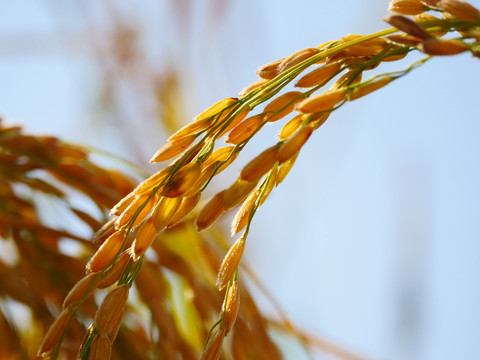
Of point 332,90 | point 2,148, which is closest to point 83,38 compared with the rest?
point 2,148

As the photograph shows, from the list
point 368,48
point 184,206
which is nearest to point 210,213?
point 184,206

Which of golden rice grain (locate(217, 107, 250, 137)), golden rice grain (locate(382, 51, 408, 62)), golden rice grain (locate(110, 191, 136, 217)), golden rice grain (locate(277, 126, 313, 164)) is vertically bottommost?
golden rice grain (locate(110, 191, 136, 217))

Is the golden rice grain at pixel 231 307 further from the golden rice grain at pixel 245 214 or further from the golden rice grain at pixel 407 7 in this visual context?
the golden rice grain at pixel 407 7

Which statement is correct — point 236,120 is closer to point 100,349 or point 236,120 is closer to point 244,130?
point 244,130

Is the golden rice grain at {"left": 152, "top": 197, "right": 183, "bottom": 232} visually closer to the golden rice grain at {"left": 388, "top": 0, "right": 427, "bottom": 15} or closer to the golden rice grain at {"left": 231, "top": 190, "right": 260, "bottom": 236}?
the golden rice grain at {"left": 231, "top": 190, "right": 260, "bottom": 236}

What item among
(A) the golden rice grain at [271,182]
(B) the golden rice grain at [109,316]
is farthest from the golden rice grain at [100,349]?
(A) the golden rice grain at [271,182]

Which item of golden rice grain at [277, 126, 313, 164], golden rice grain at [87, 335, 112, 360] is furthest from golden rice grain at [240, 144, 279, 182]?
golden rice grain at [87, 335, 112, 360]

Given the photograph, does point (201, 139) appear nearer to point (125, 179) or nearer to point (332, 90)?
point (332, 90)
